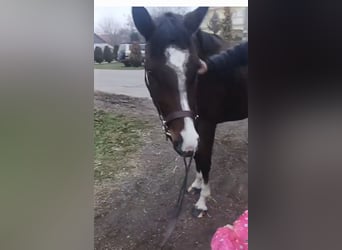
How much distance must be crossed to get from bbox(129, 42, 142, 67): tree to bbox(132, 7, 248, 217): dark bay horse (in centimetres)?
3

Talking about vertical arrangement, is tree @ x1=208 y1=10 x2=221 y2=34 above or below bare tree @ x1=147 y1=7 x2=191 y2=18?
below

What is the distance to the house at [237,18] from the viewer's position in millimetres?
1136

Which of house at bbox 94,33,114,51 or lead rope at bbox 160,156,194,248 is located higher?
house at bbox 94,33,114,51

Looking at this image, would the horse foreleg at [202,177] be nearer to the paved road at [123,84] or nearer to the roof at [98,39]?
the paved road at [123,84]

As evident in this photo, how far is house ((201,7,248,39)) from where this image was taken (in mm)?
1136

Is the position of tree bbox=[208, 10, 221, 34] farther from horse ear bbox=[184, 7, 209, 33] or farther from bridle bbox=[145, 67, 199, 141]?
bridle bbox=[145, 67, 199, 141]

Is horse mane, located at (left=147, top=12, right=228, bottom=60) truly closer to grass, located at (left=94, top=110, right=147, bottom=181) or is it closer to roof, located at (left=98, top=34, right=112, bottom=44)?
roof, located at (left=98, top=34, right=112, bottom=44)

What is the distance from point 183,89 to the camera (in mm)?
1138

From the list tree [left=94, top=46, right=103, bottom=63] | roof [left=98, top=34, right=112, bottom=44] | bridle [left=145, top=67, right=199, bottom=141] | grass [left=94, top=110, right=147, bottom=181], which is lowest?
grass [left=94, top=110, right=147, bottom=181]

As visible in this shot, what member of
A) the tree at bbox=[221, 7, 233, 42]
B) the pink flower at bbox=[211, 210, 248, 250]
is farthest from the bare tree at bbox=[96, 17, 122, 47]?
the pink flower at bbox=[211, 210, 248, 250]

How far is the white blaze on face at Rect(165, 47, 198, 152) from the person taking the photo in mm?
1131

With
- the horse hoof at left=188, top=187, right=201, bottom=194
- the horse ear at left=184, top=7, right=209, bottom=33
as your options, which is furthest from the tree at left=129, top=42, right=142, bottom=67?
the horse hoof at left=188, top=187, right=201, bottom=194

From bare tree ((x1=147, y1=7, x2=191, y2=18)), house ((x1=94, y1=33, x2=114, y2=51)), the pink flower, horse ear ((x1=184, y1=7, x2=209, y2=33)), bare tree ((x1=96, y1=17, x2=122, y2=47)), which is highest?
bare tree ((x1=147, y1=7, x2=191, y2=18))
